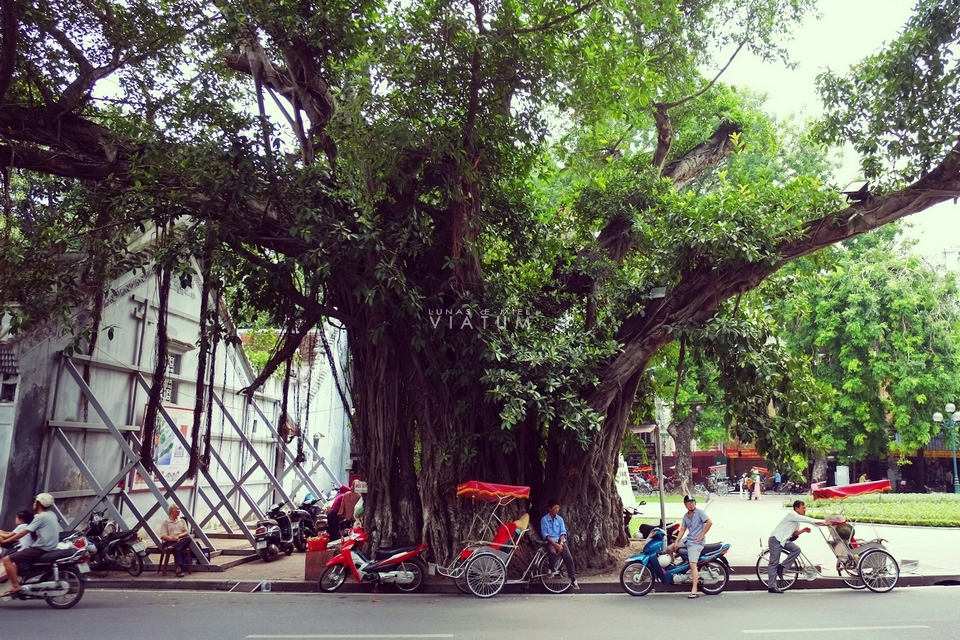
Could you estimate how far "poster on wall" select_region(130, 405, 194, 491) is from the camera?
1389 centimetres

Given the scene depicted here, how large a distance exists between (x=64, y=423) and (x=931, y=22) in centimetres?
1352

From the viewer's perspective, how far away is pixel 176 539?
1098cm

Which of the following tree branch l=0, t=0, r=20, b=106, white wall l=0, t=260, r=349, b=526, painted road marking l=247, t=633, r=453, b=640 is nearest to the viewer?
painted road marking l=247, t=633, r=453, b=640

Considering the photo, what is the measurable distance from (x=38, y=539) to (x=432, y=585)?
4.90 metres

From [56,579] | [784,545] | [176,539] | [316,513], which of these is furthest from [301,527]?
[784,545]

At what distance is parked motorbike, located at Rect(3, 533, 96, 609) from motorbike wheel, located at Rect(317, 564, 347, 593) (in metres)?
2.95

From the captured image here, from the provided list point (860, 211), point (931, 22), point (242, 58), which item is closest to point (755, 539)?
point (860, 211)

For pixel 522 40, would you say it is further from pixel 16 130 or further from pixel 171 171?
pixel 16 130

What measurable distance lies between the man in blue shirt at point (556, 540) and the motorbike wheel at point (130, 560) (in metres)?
6.05

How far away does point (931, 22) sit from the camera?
8758mm

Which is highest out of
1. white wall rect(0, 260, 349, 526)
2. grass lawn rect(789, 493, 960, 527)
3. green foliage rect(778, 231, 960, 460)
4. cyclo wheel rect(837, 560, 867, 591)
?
green foliage rect(778, 231, 960, 460)

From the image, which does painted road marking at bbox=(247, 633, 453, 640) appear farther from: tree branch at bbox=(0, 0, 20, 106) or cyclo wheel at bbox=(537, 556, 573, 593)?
tree branch at bbox=(0, 0, 20, 106)

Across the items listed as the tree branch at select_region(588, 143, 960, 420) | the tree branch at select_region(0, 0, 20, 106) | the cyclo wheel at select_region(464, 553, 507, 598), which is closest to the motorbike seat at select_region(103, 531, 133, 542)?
the cyclo wheel at select_region(464, 553, 507, 598)

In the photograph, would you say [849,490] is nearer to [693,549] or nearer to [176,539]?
[693,549]
